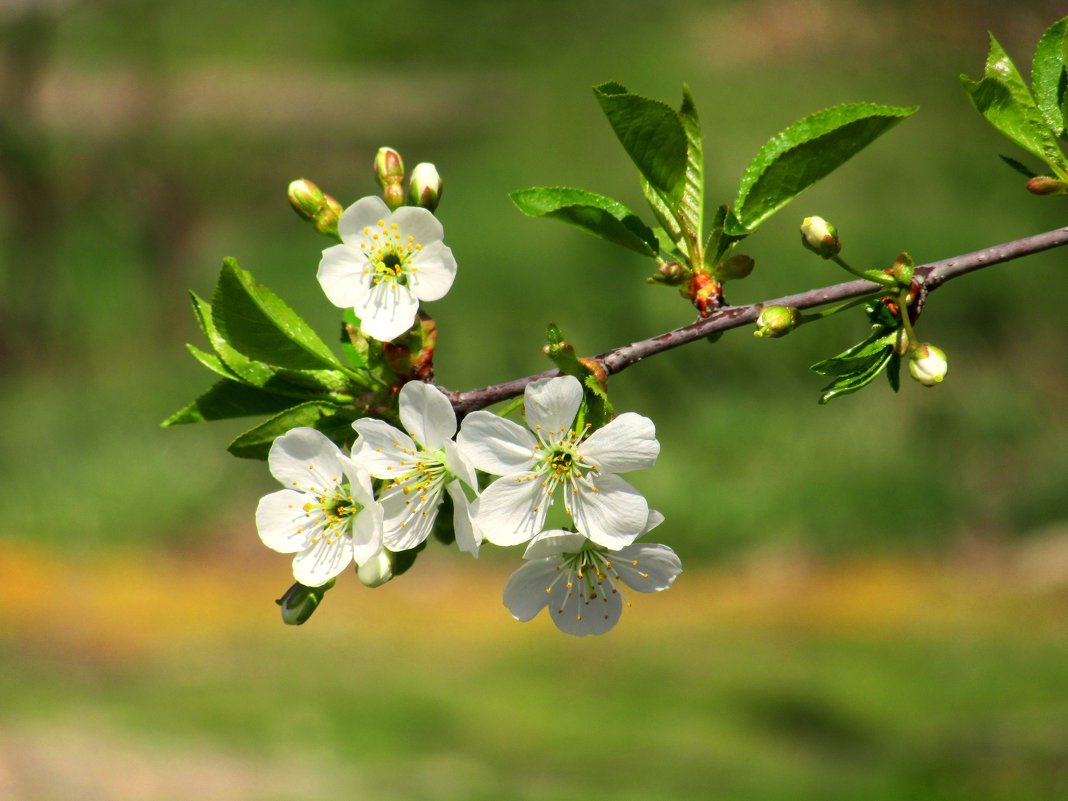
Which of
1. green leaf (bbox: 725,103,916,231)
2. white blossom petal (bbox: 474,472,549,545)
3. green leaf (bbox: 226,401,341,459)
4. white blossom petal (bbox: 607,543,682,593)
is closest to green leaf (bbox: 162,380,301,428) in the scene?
green leaf (bbox: 226,401,341,459)

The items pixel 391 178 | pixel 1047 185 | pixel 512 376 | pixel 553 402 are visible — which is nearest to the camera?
→ pixel 553 402

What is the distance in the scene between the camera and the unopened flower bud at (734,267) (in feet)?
3.53

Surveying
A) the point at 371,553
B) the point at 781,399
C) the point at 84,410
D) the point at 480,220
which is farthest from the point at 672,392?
the point at 371,553

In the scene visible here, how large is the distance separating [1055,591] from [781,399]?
1728 mm

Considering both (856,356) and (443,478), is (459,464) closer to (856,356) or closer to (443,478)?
(443,478)

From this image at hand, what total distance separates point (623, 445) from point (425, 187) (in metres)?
0.34

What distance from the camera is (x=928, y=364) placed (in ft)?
3.41

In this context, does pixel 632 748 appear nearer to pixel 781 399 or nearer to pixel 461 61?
pixel 781 399

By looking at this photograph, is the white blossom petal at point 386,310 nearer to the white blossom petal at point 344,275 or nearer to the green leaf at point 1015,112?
the white blossom petal at point 344,275

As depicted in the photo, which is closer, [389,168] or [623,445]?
[623,445]

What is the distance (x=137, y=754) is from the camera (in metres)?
3.70

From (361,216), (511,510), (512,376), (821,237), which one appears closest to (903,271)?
(821,237)

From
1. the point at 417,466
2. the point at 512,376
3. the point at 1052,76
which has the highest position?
the point at 512,376

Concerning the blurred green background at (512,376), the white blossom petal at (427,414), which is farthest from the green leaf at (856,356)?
the blurred green background at (512,376)
